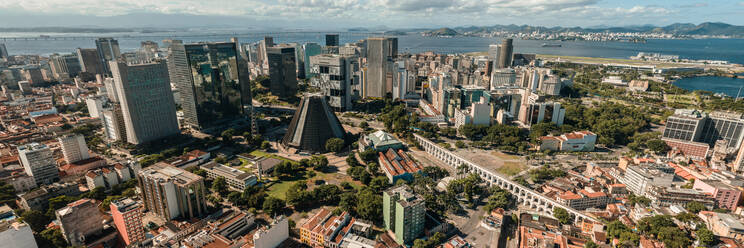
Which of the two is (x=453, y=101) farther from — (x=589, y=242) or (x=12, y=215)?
(x=12, y=215)

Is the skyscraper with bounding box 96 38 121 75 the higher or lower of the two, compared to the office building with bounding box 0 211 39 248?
higher

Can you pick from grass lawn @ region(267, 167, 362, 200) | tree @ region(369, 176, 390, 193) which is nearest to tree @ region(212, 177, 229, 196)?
grass lawn @ region(267, 167, 362, 200)

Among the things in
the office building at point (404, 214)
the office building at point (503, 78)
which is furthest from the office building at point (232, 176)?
the office building at point (503, 78)

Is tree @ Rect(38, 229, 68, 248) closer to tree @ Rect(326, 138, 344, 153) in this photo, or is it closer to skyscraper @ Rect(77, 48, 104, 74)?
tree @ Rect(326, 138, 344, 153)

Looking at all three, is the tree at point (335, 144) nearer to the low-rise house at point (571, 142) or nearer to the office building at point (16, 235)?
the low-rise house at point (571, 142)

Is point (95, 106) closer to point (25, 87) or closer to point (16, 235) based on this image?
point (25, 87)
